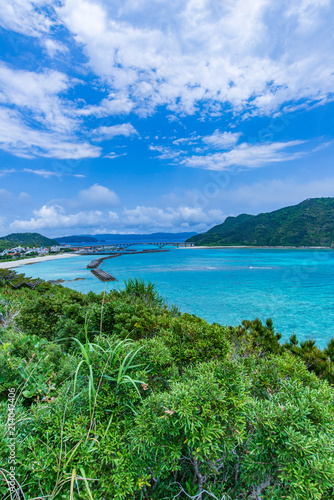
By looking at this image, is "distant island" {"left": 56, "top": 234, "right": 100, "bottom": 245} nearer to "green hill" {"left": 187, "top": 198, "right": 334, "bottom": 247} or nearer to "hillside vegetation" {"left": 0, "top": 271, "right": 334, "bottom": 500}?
"green hill" {"left": 187, "top": 198, "right": 334, "bottom": 247}

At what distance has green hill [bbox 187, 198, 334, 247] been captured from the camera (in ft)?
247

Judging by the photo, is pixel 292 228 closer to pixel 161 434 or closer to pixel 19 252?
pixel 19 252

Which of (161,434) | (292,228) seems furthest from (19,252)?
(292,228)

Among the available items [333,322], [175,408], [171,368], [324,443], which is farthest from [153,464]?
[333,322]

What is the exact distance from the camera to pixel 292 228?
275 feet

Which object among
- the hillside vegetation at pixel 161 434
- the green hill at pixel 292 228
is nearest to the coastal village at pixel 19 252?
the hillside vegetation at pixel 161 434

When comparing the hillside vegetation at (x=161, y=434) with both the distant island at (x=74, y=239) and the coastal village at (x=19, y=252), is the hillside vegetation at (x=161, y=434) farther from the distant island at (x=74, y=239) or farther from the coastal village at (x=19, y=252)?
the distant island at (x=74, y=239)

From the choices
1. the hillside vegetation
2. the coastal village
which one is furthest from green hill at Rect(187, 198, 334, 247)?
the hillside vegetation

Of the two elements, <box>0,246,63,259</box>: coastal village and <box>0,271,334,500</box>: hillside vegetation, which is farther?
<box>0,246,63,259</box>: coastal village

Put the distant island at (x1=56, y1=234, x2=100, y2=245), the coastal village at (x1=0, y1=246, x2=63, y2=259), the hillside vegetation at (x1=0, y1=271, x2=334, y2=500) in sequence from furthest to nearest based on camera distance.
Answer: the distant island at (x1=56, y1=234, x2=100, y2=245) → the coastal village at (x1=0, y1=246, x2=63, y2=259) → the hillside vegetation at (x1=0, y1=271, x2=334, y2=500)

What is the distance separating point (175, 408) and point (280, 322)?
11.2 meters

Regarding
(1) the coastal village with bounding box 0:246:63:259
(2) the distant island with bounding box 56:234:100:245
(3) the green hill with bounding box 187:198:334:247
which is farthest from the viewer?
(2) the distant island with bounding box 56:234:100:245

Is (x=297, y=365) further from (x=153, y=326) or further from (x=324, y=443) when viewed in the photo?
(x=153, y=326)

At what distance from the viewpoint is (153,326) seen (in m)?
3.50
